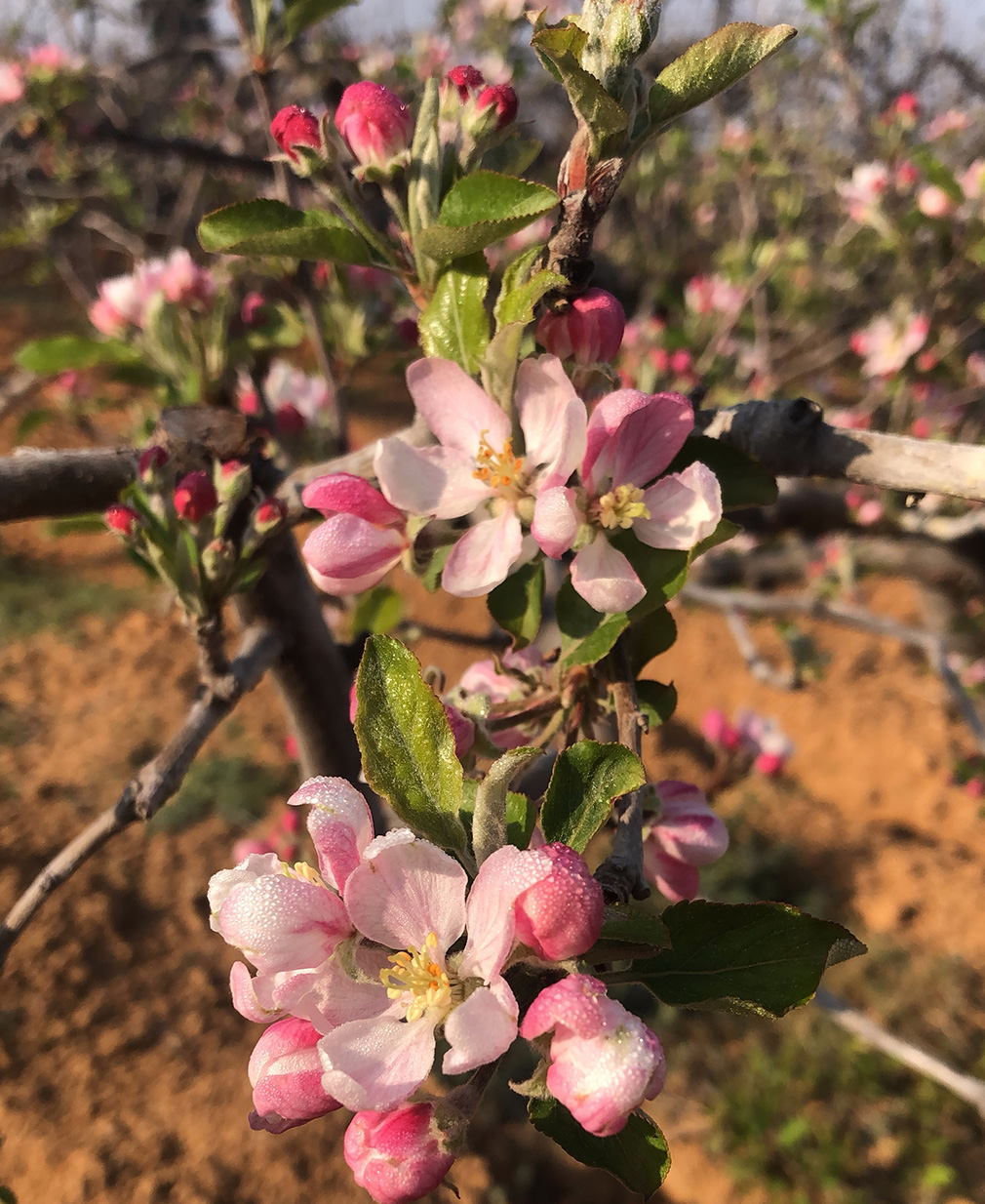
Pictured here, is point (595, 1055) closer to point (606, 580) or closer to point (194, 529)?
point (606, 580)

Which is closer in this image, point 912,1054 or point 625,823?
point 625,823

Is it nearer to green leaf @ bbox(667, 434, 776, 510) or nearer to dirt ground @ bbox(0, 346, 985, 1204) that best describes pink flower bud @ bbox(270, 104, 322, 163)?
green leaf @ bbox(667, 434, 776, 510)

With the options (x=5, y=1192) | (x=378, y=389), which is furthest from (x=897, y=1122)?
(x=378, y=389)

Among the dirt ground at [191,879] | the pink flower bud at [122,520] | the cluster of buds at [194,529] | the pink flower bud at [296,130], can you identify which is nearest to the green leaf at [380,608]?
the cluster of buds at [194,529]

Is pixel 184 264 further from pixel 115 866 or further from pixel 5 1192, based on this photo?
pixel 115 866

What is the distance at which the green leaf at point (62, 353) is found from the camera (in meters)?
1.43

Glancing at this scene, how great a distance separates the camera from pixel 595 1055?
503mm

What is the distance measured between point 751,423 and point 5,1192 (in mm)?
1144

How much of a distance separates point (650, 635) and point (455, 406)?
326 millimetres

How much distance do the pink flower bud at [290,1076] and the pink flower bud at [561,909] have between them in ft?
0.66

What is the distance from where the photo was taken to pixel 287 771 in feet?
14.0

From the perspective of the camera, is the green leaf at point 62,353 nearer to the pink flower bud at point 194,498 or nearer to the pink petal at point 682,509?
the pink flower bud at point 194,498

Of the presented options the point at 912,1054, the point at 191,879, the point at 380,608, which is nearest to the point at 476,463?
the point at 380,608

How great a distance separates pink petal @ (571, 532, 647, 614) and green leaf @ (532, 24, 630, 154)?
1.14 ft
